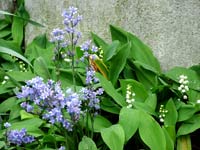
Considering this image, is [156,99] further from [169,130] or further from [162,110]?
[169,130]

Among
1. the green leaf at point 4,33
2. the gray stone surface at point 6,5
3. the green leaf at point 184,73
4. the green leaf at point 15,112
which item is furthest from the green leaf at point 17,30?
the green leaf at point 184,73

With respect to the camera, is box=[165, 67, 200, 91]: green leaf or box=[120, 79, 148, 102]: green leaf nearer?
box=[120, 79, 148, 102]: green leaf

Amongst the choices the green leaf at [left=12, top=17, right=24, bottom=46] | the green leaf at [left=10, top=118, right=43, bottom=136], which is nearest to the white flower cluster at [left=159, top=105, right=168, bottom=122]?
the green leaf at [left=10, top=118, right=43, bottom=136]

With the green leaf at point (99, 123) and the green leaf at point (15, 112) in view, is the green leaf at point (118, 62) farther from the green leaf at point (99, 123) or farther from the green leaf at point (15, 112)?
the green leaf at point (15, 112)

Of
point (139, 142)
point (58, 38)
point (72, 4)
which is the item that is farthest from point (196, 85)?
point (72, 4)

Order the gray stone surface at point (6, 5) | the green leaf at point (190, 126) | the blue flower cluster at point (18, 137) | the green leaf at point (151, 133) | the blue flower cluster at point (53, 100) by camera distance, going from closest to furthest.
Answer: the blue flower cluster at point (53, 100) < the blue flower cluster at point (18, 137) < the green leaf at point (151, 133) < the green leaf at point (190, 126) < the gray stone surface at point (6, 5)

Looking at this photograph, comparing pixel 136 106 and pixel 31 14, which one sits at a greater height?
pixel 31 14

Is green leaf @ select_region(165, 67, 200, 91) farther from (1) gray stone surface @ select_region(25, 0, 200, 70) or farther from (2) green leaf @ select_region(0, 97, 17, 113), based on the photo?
(2) green leaf @ select_region(0, 97, 17, 113)
